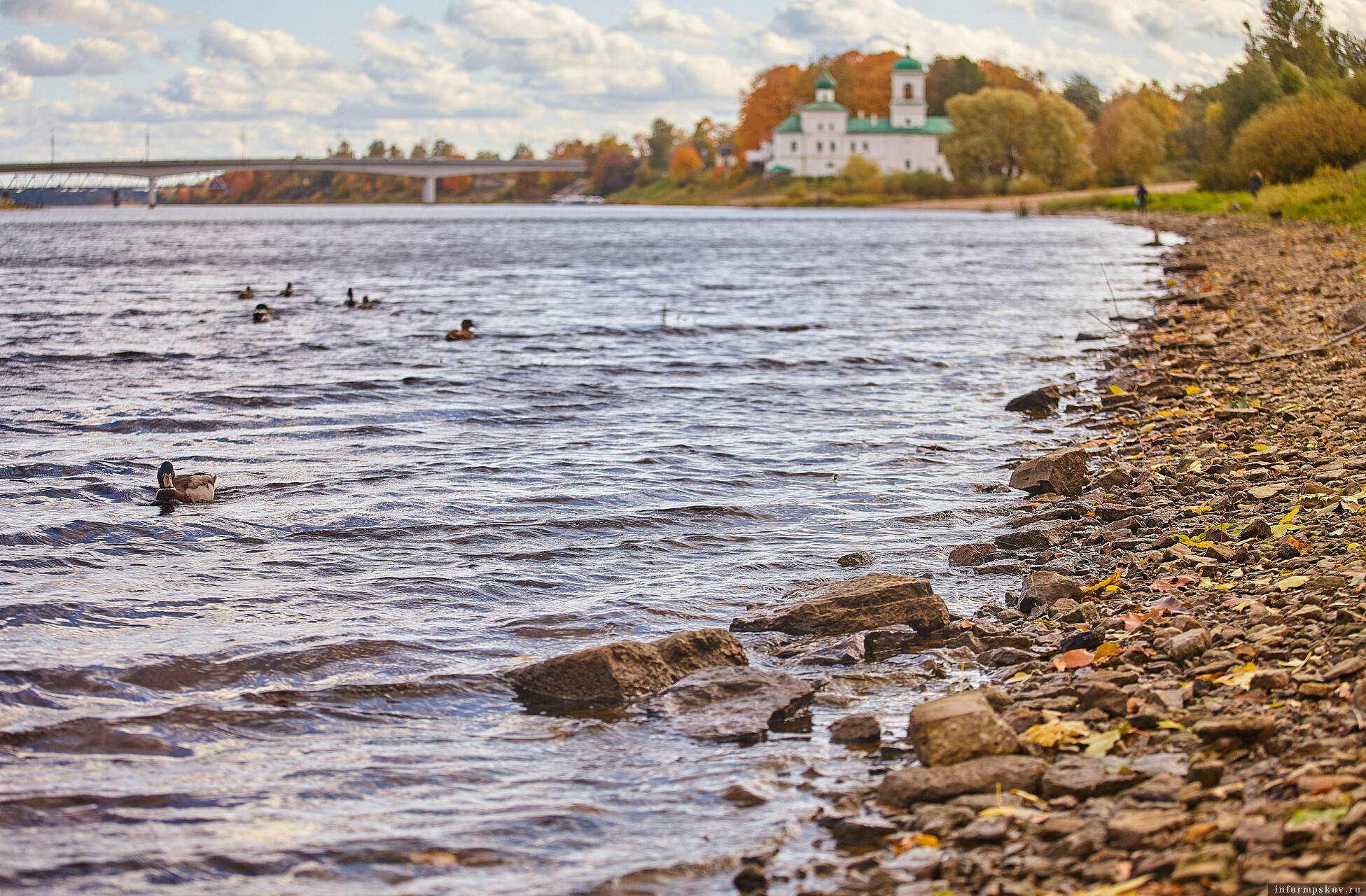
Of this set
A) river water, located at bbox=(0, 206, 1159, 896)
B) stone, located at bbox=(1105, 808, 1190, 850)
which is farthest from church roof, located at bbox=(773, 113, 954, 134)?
stone, located at bbox=(1105, 808, 1190, 850)

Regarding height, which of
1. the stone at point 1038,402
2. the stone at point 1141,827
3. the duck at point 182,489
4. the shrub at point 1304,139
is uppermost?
the shrub at point 1304,139

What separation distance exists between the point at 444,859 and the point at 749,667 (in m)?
2.38

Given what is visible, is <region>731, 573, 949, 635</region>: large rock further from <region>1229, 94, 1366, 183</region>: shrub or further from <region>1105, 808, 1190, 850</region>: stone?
<region>1229, 94, 1366, 183</region>: shrub

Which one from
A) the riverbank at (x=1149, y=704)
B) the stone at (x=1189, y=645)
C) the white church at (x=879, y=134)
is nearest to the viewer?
the riverbank at (x=1149, y=704)

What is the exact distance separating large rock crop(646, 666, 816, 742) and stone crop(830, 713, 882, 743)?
12.5 inches

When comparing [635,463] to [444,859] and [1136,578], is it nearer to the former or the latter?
[1136,578]

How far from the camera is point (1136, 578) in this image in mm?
7730

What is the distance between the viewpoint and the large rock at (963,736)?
5.29m

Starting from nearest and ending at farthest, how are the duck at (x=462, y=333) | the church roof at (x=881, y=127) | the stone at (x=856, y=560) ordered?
1. the stone at (x=856, y=560)
2. the duck at (x=462, y=333)
3. the church roof at (x=881, y=127)

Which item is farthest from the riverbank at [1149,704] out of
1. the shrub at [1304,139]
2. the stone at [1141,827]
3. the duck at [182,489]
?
the shrub at [1304,139]

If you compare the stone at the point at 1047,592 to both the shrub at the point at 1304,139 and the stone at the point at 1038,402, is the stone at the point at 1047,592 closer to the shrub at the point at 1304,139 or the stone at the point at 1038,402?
the stone at the point at 1038,402

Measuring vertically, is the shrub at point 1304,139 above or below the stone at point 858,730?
above

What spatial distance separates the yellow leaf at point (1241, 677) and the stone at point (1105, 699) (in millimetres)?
453

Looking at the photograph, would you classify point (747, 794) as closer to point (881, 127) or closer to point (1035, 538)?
point (1035, 538)
